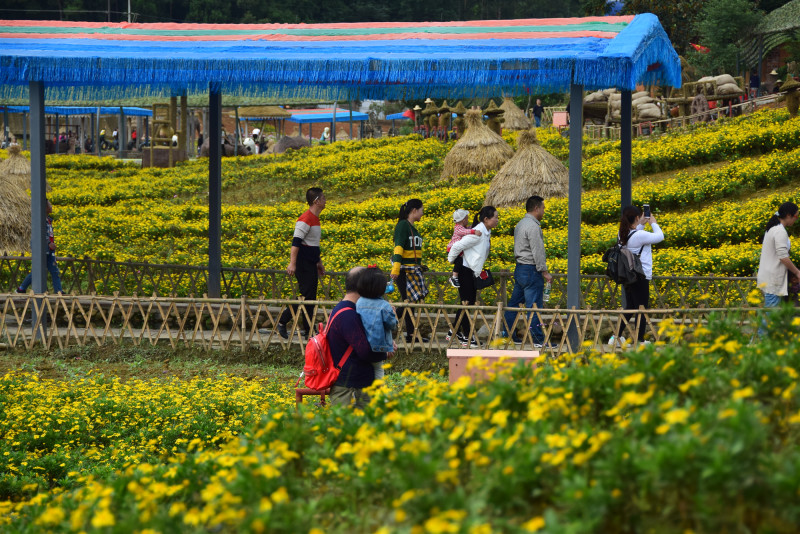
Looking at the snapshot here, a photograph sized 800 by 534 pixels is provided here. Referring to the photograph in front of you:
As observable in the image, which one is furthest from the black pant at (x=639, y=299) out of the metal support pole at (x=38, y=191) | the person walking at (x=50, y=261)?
the person walking at (x=50, y=261)

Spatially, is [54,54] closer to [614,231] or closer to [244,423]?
[244,423]

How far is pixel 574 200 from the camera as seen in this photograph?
9516 millimetres

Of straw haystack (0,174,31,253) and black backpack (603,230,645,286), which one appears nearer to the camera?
black backpack (603,230,645,286)

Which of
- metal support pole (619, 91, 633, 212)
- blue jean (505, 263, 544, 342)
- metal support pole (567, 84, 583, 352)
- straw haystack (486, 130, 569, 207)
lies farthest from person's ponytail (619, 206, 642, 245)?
straw haystack (486, 130, 569, 207)

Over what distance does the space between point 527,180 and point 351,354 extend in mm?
12377

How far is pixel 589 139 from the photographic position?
26.0 meters

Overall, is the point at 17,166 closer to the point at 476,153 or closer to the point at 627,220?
the point at 476,153

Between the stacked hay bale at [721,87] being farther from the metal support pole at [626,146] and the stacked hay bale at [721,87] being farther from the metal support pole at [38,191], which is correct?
the metal support pole at [38,191]

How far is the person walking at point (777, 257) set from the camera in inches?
348

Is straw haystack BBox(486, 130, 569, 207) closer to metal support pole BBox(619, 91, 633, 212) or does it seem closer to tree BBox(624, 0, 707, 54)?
metal support pole BBox(619, 91, 633, 212)

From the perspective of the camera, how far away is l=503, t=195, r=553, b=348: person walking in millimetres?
9570

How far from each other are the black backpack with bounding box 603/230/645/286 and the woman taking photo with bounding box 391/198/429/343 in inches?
81.4

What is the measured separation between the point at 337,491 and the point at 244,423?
3.25 metres

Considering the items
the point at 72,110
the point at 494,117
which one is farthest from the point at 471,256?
the point at 72,110
